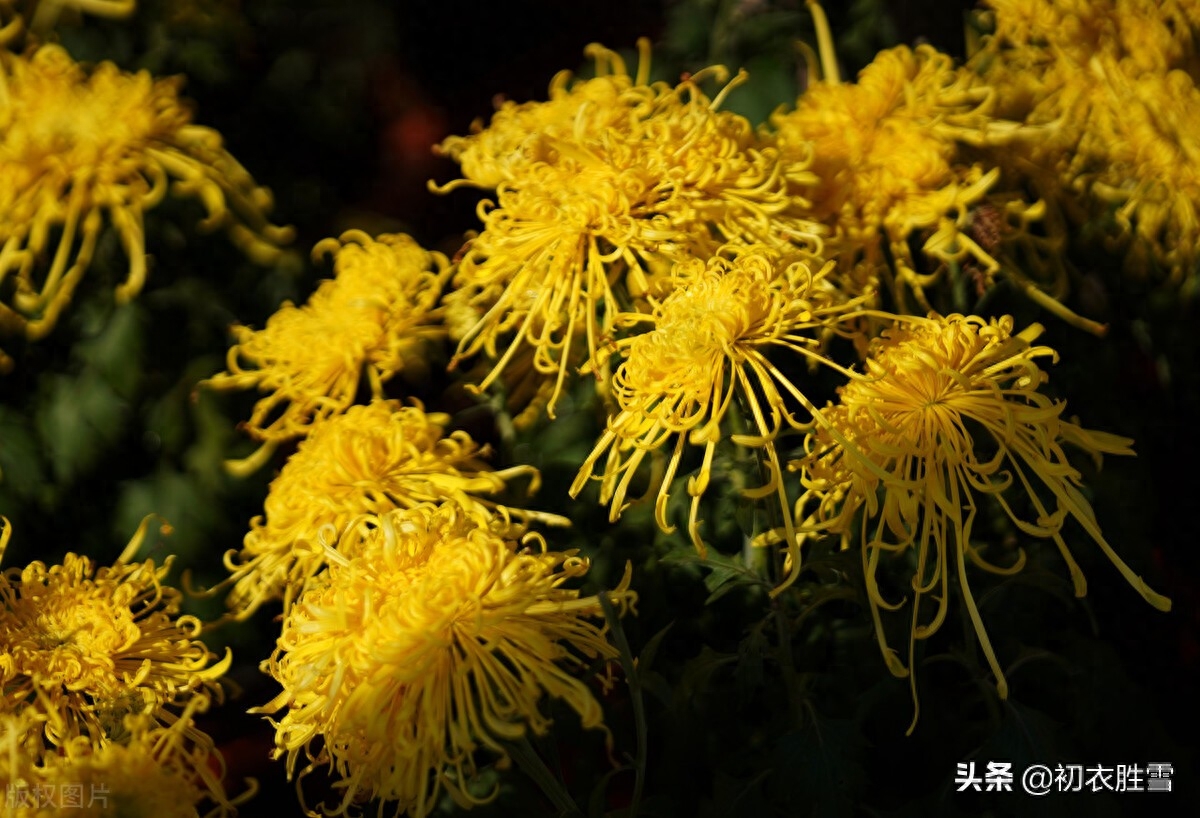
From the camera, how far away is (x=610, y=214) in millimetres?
662

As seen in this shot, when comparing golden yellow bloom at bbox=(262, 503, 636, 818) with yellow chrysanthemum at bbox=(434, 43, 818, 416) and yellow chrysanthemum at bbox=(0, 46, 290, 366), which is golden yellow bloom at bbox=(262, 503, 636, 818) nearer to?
yellow chrysanthemum at bbox=(434, 43, 818, 416)

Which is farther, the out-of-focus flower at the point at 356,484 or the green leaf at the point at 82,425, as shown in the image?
the green leaf at the point at 82,425

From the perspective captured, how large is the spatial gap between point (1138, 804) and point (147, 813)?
61 centimetres

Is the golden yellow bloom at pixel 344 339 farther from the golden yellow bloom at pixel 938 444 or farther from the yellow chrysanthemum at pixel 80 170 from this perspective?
the golden yellow bloom at pixel 938 444

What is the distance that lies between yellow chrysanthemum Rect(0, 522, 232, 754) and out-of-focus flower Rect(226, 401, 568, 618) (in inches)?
2.4

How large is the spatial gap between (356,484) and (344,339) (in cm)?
15

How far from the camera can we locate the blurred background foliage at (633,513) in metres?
0.63

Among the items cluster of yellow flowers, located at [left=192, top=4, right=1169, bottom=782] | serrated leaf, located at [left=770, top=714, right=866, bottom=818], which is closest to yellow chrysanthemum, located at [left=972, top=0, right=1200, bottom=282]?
cluster of yellow flowers, located at [left=192, top=4, right=1169, bottom=782]

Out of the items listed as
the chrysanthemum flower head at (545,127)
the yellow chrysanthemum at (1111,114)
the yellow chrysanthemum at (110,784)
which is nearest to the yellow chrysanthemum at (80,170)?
the chrysanthemum flower head at (545,127)

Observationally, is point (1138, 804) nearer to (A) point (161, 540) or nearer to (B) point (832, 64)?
(B) point (832, 64)

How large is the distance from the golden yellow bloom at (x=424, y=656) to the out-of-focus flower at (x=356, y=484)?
0.36 feet

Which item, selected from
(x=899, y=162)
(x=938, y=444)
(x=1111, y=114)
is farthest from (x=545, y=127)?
(x=1111, y=114)

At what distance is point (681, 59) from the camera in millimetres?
1013

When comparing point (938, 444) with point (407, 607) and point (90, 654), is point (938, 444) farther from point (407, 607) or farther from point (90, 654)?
point (90, 654)
